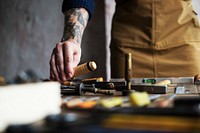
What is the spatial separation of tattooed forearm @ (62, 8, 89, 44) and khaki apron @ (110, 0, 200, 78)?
32 cm

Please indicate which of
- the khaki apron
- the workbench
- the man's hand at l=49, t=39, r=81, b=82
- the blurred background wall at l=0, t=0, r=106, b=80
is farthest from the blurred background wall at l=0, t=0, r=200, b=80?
the workbench

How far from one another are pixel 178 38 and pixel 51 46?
1.12 m

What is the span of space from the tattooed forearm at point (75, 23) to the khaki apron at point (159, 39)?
1.04 ft

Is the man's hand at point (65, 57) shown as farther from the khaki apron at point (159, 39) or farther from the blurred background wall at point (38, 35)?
the blurred background wall at point (38, 35)

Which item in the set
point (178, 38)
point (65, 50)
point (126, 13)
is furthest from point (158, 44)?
point (65, 50)

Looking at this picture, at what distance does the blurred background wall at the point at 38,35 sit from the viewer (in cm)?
210

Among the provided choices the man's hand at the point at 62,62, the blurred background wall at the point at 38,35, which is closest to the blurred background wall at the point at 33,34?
the blurred background wall at the point at 38,35

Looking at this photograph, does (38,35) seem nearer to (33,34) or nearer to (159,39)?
(33,34)

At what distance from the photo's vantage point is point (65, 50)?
1095 mm

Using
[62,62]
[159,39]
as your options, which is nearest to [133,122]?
[62,62]

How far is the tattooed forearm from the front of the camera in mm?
1275

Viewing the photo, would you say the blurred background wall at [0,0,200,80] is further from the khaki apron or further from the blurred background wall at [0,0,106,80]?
the khaki apron

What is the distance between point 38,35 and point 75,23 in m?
1.04

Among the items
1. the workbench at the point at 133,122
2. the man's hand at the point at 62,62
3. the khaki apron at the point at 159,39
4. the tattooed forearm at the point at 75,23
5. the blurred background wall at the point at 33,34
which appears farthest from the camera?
the blurred background wall at the point at 33,34
